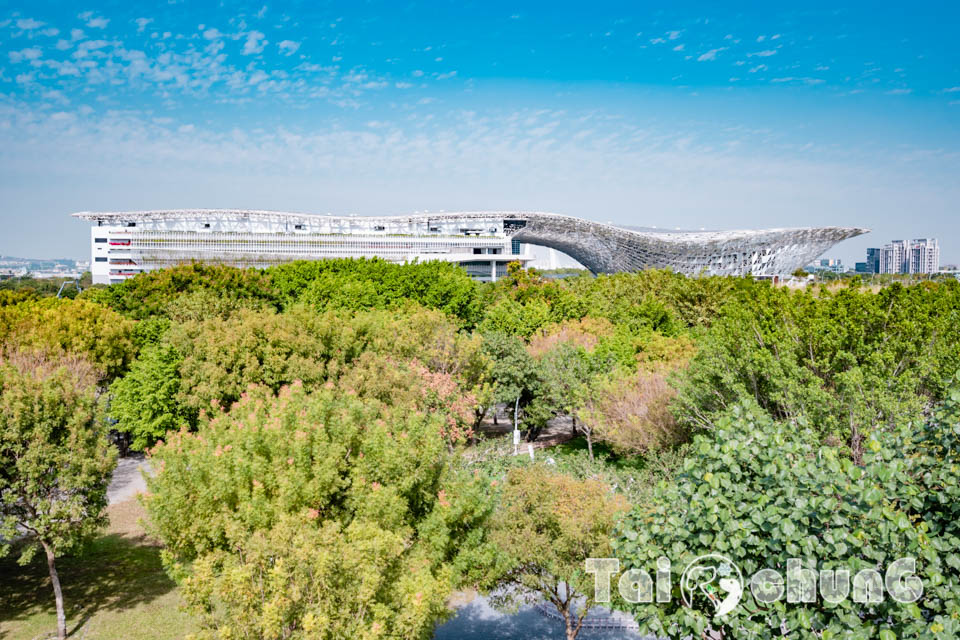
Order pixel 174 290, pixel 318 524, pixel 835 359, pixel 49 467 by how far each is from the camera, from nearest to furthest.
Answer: pixel 318 524
pixel 49 467
pixel 835 359
pixel 174 290

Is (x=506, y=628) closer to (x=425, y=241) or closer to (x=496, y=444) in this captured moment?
(x=496, y=444)

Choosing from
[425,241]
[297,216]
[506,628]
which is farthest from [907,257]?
[506,628]

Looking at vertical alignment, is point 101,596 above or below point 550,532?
below

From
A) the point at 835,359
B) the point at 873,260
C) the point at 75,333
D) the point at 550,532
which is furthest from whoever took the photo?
the point at 873,260

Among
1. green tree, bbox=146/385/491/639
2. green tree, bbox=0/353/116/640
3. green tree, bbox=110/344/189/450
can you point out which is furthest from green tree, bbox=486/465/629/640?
green tree, bbox=110/344/189/450

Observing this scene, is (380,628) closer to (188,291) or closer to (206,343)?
(206,343)
